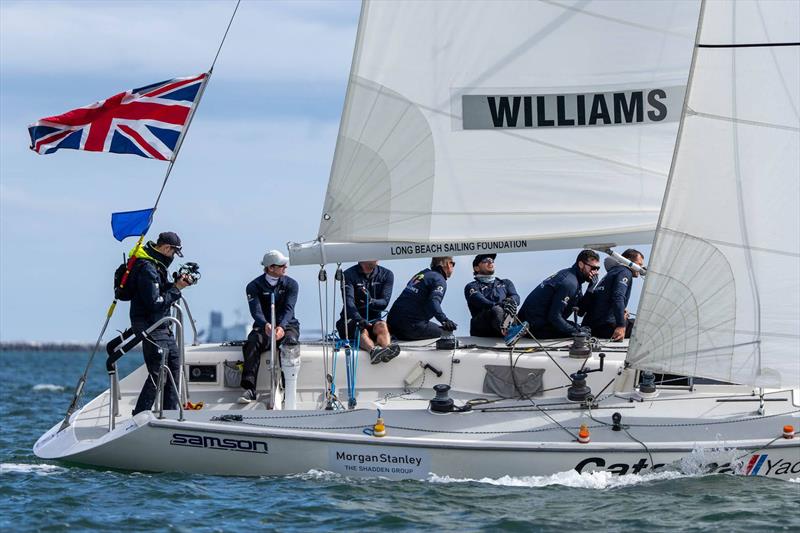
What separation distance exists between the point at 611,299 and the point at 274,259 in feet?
10.8

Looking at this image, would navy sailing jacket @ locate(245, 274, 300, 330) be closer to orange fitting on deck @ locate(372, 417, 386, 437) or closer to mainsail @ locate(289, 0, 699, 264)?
mainsail @ locate(289, 0, 699, 264)

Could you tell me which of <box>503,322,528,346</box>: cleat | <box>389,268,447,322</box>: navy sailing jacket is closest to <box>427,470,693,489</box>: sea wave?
<box>503,322,528,346</box>: cleat

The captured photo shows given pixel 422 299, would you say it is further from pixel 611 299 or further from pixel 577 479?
pixel 577 479

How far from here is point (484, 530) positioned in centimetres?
921

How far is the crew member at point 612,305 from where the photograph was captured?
12859 mm

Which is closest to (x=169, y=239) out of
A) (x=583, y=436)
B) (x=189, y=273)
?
(x=189, y=273)

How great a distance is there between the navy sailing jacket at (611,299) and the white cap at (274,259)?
306 centimetres

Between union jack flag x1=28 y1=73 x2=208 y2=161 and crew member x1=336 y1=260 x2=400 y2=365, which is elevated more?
union jack flag x1=28 y1=73 x2=208 y2=161

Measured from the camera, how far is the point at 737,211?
1068 centimetres

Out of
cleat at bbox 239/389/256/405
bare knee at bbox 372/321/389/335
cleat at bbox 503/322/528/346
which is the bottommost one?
cleat at bbox 239/389/256/405

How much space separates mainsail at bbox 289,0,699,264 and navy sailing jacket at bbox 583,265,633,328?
905 millimetres

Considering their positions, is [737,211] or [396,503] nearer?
[396,503]

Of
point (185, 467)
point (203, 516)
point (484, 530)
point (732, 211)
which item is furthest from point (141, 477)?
point (732, 211)

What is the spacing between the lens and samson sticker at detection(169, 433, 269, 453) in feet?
35.8
